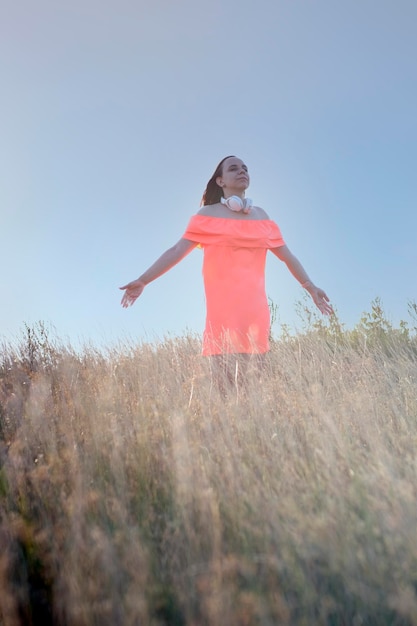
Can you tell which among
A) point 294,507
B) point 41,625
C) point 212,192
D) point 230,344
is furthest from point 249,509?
point 212,192

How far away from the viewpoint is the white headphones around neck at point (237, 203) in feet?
14.7

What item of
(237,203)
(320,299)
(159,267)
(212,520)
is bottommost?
(212,520)

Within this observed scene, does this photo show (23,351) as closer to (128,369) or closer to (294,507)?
(128,369)

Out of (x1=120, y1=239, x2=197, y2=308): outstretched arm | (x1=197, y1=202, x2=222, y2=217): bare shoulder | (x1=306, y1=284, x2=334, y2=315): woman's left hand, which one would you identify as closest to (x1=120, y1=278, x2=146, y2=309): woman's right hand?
(x1=120, y1=239, x2=197, y2=308): outstretched arm

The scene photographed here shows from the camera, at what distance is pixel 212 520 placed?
1956mm

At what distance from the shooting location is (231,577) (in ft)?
5.64

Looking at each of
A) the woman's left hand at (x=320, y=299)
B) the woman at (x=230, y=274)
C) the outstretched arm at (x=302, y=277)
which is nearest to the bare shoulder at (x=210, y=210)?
the woman at (x=230, y=274)

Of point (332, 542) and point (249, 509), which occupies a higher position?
point (249, 509)

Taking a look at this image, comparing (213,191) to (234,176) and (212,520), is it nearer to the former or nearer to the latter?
(234,176)

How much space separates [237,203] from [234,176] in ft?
1.04

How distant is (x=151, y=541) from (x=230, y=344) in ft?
7.79

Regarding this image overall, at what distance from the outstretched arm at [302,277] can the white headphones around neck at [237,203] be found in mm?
417

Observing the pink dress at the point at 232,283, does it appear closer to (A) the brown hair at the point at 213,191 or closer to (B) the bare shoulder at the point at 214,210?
(B) the bare shoulder at the point at 214,210

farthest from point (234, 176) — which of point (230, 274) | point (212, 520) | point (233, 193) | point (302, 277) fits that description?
point (212, 520)
